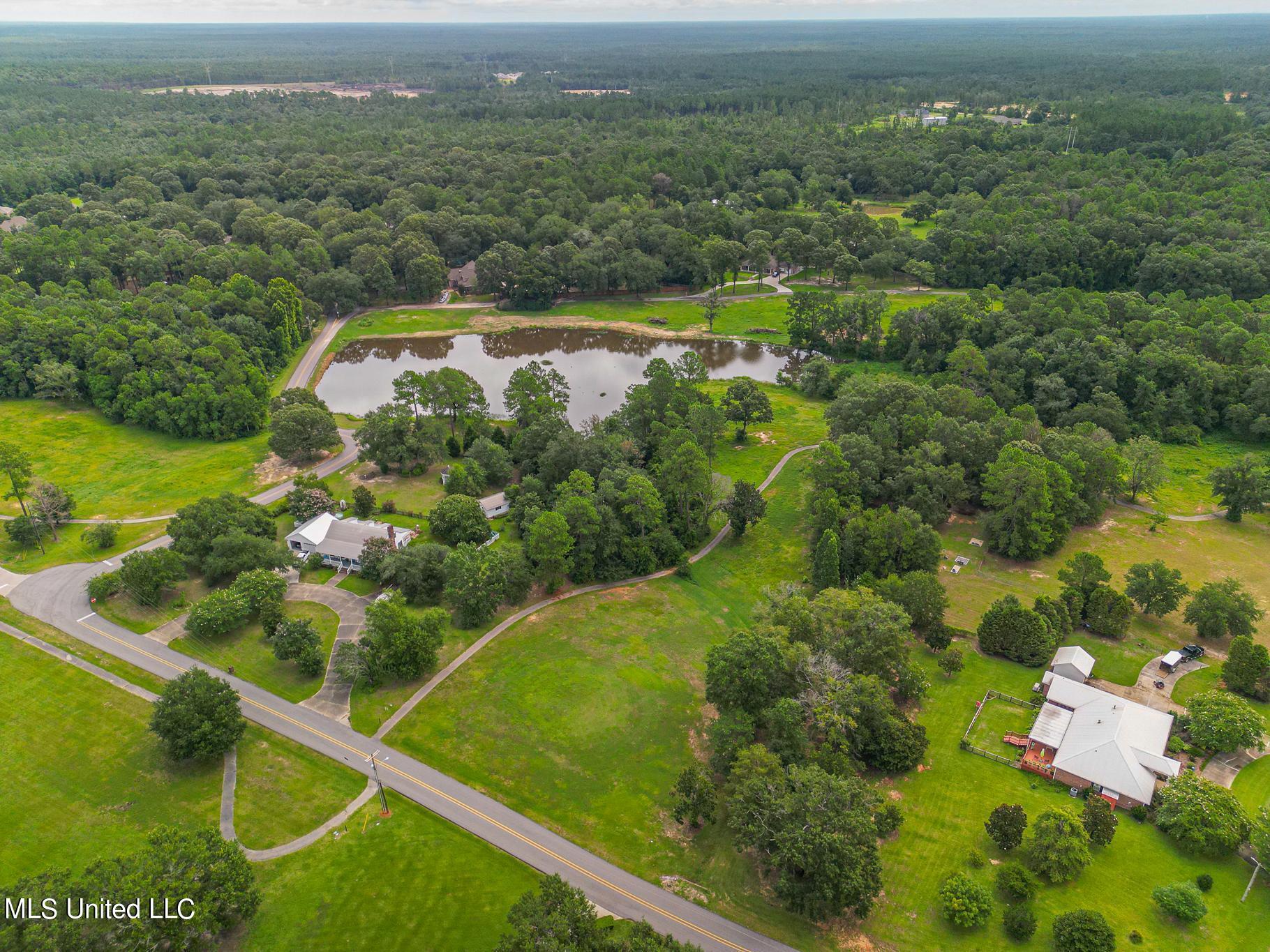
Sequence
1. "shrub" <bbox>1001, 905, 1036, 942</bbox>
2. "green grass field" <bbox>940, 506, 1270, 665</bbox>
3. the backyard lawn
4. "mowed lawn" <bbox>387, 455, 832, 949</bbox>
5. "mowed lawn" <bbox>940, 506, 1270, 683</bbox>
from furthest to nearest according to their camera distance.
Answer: the backyard lawn → "green grass field" <bbox>940, 506, 1270, 665</bbox> → "mowed lawn" <bbox>940, 506, 1270, 683</bbox> → "mowed lawn" <bbox>387, 455, 832, 949</bbox> → "shrub" <bbox>1001, 905, 1036, 942</bbox>

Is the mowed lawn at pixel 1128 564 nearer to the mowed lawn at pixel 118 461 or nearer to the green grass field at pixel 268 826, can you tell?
the green grass field at pixel 268 826

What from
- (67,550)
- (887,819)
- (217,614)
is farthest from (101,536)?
(887,819)

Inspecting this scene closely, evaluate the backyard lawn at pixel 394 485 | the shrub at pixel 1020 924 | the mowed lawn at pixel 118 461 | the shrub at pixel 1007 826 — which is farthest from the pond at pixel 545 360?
the shrub at pixel 1020 924

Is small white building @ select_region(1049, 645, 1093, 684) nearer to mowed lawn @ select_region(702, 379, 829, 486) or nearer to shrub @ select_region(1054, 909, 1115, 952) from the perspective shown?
shrub @ select_region(1054, 909, 1115, 952)

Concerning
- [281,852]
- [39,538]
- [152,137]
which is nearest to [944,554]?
[281,852]

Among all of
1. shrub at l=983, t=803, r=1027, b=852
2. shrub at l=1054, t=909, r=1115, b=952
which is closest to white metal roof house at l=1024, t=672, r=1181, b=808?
shrub at l=983, t=803, r=1027, b=852
